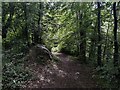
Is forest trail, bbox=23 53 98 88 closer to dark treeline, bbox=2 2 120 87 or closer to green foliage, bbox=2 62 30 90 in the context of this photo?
green foliage, bbox=2 62 30 90

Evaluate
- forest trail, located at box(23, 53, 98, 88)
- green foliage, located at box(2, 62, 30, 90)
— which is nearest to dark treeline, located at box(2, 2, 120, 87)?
green foliage, located at box(2, 62, 30, 90)

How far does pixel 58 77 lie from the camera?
10.8m

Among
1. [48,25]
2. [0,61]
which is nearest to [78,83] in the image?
[0,61]

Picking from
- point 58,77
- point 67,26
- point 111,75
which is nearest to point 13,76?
point 58,77

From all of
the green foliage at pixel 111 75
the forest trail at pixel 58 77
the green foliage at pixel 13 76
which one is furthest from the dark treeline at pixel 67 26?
the green foliage at pixel 111 75

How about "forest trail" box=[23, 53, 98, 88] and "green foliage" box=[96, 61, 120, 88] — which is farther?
"forest trail" box=[23, 53, 98, 88]

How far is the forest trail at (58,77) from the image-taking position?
9758 millimetres

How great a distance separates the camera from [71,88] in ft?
31.3

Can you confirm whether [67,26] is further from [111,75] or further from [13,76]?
[111,75]

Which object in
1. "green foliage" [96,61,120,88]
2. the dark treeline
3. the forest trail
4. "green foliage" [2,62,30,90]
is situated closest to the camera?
"green foliage" [96,61,120,88]

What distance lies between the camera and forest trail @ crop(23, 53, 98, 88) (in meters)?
9.76

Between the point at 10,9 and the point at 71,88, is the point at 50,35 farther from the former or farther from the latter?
the point at 71,88

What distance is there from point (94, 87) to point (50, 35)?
1041 centimetres

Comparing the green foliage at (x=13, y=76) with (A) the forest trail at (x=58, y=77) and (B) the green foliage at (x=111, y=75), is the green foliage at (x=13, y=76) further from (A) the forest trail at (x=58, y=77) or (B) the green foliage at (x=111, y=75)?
(B) the green foliage at (x=111, y=75)
